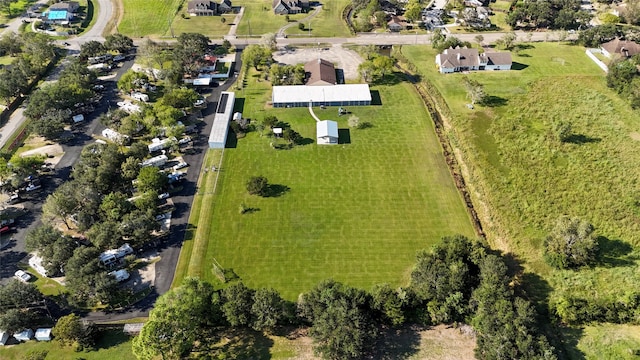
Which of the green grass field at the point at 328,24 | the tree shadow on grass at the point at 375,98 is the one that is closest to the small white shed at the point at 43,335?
the tree shadow on grass at the point at 375,98

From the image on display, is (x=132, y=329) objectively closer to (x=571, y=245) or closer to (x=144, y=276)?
(x=144, y=276)

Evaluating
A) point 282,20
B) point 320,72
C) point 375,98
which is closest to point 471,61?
point 375,98

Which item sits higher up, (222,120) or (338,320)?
(222,120)

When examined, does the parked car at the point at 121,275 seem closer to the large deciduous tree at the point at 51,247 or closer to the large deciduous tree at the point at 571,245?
the large deciduous tree at the point at 51,247

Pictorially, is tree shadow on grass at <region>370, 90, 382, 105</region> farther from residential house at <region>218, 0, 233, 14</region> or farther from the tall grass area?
residential house at <region>218, 0, 233, 14</region>

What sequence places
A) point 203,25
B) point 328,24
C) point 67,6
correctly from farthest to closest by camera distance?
point 67,6
point 328,24
point 203,25

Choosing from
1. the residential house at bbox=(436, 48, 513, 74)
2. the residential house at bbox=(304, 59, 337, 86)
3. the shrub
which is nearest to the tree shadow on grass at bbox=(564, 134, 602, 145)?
the residential house at bbox=(436, 48, 513, 74)
